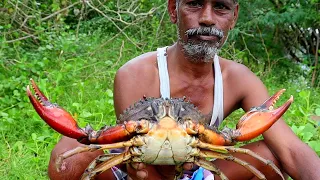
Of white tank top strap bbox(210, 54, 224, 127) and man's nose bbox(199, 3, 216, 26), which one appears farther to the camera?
white tank top strap bbox(210, 54, 224, 127)

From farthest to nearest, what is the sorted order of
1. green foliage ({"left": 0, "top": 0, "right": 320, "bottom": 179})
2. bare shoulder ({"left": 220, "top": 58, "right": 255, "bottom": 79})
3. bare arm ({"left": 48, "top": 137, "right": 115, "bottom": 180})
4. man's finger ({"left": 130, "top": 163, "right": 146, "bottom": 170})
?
green foliage ({"left": 0, "top": 0, "right": 320, "bottom": 179}), bare shoulder ({"left": 220, "top": 58, "right": 255, "bottom": 79}), bare arm ({"left": 48, "top": 137, "right": 115, "bottom": 180}), man's finger ({"left": 130, "top": 163, "right": 146, "bottom": 170})

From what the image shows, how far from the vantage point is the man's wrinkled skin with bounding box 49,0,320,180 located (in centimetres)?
274

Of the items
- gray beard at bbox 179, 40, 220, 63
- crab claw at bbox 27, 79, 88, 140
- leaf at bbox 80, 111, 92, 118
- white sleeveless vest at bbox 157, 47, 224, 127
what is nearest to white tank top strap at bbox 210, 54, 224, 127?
white sleeveless vest at bbox 157, 47, 224, 127

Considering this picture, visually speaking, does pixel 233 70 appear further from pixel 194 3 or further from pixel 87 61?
pixel 87 61

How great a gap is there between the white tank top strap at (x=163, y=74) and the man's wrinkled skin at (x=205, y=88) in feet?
0.09

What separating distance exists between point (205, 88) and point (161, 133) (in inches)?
41.4

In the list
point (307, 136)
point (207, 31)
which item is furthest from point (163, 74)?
point (307, 136)

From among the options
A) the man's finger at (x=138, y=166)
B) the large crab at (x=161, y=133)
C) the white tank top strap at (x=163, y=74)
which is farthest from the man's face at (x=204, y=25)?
the man's finger at (x=138, y=166)

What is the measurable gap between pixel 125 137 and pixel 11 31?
437 centimetres

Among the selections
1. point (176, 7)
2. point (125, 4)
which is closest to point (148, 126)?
point (176, 7)

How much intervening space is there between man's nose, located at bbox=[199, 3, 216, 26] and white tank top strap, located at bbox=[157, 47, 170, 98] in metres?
0.34

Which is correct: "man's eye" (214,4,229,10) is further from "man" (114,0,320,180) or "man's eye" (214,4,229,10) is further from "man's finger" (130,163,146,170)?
"man's finger" (130,163,146,170)

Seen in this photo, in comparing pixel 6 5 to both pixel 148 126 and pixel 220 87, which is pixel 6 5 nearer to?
pixel 220 87

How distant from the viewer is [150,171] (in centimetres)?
237
